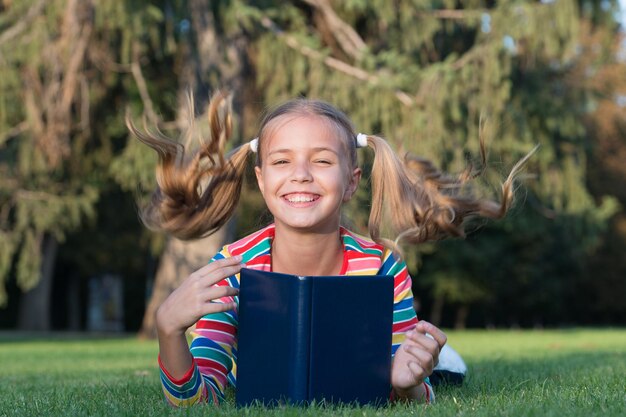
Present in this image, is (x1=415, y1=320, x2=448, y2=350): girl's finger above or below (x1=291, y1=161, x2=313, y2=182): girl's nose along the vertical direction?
below

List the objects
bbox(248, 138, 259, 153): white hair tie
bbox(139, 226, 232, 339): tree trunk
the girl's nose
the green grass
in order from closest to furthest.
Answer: the green grass, the girl's nose, bbox(248, 138, 259, 153): white hair tie, bbox(139, 226, 232, 339): tree trunk

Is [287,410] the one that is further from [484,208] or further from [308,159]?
[484,208]

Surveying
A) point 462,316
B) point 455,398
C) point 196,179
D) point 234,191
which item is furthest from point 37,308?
point 455,398

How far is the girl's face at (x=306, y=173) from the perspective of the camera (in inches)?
153

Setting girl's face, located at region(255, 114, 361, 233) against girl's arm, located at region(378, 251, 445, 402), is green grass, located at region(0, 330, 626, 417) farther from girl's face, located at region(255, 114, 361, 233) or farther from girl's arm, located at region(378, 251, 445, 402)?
girl's face, located at region(255, 114, 361, 233)

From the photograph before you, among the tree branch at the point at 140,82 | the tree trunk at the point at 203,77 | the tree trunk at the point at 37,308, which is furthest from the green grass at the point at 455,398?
the tree trunk at the point at 37,308

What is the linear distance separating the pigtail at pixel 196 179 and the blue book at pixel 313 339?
3.38ft

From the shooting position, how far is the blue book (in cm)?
340

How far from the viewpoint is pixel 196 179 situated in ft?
14.5

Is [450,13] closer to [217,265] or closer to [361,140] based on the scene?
[361,140]

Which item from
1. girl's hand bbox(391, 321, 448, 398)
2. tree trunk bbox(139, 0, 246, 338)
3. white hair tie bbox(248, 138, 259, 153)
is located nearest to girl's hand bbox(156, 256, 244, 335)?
girl's hand bbox(391, 321, 448, 398)

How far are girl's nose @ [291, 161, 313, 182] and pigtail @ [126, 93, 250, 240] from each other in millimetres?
607

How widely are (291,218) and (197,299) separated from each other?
66 cm

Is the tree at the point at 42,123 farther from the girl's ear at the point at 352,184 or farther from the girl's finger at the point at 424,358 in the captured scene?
the girl's finger at the point at 424,358
